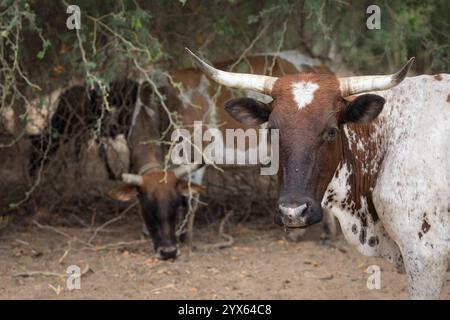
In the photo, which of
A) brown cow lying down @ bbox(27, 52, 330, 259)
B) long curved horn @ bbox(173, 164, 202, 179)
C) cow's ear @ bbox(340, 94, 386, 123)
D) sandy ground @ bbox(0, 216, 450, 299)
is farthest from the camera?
long curved horn @ bbox(173, 164, 202, 179)

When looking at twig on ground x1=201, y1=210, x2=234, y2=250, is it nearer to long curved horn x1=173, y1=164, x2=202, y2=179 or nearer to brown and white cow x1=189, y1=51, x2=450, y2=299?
long curved horn x1=173, y1=164, x2=202, y2=179

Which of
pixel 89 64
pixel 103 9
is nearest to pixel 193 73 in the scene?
pixel 103 9

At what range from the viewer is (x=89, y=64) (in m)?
6.41

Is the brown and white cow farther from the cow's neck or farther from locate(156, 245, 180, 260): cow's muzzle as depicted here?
locate(156, 245, 180, 260): cow's muzzle

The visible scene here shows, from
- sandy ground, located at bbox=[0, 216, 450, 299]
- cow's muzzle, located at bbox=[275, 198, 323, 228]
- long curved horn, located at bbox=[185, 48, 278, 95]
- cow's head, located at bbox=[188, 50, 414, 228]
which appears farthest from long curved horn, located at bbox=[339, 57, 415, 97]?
sandy ground, located at bbox=[0, 216, 450, 299]

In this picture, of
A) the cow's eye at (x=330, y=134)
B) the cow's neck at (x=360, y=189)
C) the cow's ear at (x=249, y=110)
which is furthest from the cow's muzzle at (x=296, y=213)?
the cow's ear at (x=249, y=110)

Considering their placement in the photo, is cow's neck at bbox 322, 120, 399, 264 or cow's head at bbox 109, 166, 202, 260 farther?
cow's head at bbox 109, 166, 202, 260

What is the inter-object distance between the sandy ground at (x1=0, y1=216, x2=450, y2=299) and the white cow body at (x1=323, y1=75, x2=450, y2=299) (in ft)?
5.25

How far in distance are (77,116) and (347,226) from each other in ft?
13.8

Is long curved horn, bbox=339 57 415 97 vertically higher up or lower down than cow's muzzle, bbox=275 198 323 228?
higher up

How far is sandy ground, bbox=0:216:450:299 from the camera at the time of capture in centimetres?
650

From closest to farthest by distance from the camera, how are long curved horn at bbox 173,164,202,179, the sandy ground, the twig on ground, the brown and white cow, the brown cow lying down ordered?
the brown and white cow
the sandy ground
the brown cow lying down
long curved horn at bbox 173,164,202,179
the twig on ground

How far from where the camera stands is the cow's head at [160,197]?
295 inches

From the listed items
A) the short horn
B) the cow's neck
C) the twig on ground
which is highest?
the cow's neck
